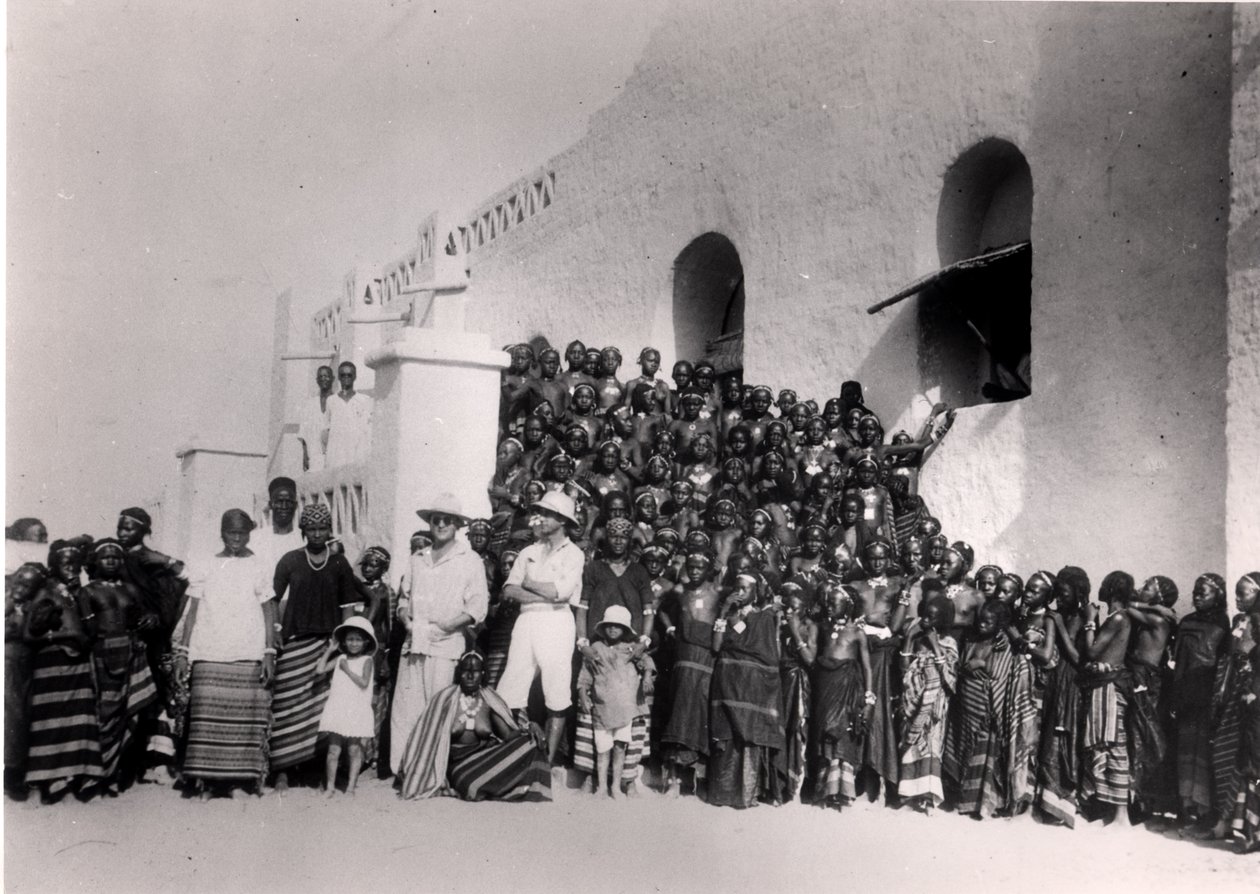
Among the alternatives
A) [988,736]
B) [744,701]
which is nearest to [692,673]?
[744,701]

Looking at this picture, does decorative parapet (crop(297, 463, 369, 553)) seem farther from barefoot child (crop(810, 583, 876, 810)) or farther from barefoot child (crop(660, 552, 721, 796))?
barefoot child (crop(810, 583, 876, 810))

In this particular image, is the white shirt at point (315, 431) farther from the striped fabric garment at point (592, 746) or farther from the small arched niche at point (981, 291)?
the small arched niche at point (981, 291)

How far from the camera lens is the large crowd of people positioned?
6250mm

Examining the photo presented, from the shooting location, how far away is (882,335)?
992 centimetres

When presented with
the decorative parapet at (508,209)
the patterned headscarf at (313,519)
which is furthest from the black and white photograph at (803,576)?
the decorative parapet at (508,209)

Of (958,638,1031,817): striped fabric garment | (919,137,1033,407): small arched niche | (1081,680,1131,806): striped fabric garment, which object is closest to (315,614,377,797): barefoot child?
(958,638,1031,817): striped fabric garment

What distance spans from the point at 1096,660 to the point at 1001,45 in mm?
4509

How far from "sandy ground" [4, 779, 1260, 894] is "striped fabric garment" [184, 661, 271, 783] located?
16 cm

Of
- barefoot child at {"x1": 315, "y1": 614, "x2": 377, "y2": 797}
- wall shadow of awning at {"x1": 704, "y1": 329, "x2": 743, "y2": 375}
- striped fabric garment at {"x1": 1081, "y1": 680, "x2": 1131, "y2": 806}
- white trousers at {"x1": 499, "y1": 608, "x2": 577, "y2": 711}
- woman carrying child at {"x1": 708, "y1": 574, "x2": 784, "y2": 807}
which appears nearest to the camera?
barefoot child at {"x1": 315, "y1": 614, "x2": 377, "y2": 797}

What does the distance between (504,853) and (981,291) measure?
5.99 metres

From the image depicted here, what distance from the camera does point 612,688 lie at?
6797 millimetres

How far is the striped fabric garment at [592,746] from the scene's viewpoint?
6812 mm

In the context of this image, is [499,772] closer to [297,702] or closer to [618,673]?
[618,673]

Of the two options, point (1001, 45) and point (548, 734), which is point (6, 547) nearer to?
point (548, 734)
